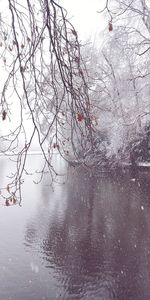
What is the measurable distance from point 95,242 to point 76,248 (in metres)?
0.76

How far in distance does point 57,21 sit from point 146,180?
→ 19969 millimetres

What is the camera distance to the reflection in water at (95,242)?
25.2 feet

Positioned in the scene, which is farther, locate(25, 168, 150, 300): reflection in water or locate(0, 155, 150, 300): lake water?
locate(25, 168, 150, 300): reflection in water

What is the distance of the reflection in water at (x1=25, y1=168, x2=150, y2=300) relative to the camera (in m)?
7.70

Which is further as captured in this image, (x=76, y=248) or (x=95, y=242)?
(x=95, y=242)

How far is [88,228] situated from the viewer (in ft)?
40.1

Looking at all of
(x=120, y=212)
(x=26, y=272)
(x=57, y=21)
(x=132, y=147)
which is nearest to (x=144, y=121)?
(x=132, y=147)

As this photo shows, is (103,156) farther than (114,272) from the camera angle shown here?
Yes

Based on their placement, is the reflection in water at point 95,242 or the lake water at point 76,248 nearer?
the lake water at point 76,248

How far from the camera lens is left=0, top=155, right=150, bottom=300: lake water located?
7543 millimetres

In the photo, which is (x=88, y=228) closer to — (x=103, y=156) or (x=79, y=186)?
(x=79, y=186)

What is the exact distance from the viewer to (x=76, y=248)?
33.0ft

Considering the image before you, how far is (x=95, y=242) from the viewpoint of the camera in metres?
10.5

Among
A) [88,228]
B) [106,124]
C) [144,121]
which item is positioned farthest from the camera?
[106,124]
